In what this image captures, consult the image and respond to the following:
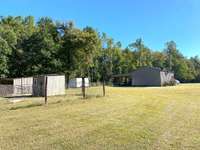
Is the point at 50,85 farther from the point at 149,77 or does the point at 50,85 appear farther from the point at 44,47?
the point at 149,77

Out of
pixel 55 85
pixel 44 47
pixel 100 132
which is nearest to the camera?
pixel 100 132

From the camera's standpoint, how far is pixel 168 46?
8412 centimetres

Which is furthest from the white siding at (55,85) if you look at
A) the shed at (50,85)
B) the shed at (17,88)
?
→ the shed at (17,88)

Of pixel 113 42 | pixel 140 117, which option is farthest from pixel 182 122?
pixel 113 42

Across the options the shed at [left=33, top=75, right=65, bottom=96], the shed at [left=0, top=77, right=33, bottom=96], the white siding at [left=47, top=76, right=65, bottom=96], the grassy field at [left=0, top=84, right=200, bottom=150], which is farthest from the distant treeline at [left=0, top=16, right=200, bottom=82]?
the grassy field at [left=0, top=84, right=200, bottom=150]

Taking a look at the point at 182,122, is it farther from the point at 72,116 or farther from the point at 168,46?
the point at 168,46

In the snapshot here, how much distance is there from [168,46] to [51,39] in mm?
52842

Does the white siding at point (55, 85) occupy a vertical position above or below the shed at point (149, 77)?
below

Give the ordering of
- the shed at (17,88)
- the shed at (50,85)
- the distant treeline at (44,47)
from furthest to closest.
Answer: the distant treeline at (44,47)
the shed at (17,88)
the shed at (50,85)

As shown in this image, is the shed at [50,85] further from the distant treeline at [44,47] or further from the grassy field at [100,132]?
the grassy field at [100,132]

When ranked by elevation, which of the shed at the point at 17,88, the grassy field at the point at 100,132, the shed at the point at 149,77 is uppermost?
the shed at the point at 149,77

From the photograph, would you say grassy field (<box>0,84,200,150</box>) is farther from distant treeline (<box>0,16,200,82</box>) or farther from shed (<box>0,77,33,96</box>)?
distant treeline (<box>0,16,200,82</box>)

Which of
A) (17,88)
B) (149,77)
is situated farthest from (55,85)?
(149,77)

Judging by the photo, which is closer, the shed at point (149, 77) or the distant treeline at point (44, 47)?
the distant treeline at point (44, 47)
